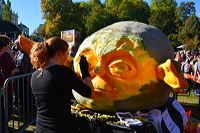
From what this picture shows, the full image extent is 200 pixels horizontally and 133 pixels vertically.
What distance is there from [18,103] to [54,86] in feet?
10.6

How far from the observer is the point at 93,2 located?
2746 inches

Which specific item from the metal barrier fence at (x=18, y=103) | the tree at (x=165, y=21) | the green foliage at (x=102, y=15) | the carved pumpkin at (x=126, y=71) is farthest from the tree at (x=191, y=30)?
the carved pumpkin at (x=126, y=71)

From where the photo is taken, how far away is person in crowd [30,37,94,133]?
11.0 feet

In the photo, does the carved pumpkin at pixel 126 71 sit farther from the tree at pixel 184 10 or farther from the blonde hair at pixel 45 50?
the tree at pixel 184 10

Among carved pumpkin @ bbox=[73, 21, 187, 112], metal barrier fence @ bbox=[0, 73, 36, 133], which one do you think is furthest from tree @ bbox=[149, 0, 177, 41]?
carved pumpkin @ bbox=[73, 21, 187, 112]

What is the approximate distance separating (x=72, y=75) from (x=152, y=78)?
3.40 feet

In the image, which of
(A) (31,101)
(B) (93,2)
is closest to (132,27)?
(A) (31,101)

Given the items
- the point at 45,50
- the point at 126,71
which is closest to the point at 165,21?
the point at 126,71

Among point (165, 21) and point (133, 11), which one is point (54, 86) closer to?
point (165, 21)

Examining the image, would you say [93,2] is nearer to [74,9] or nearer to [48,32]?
[74,9]

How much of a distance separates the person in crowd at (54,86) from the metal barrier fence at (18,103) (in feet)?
7.46

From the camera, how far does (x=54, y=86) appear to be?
3357 mm

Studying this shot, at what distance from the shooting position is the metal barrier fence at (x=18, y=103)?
5.66 m

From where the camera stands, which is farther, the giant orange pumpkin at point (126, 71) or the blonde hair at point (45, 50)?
the giant orange pumpkin at point (126, 71)
